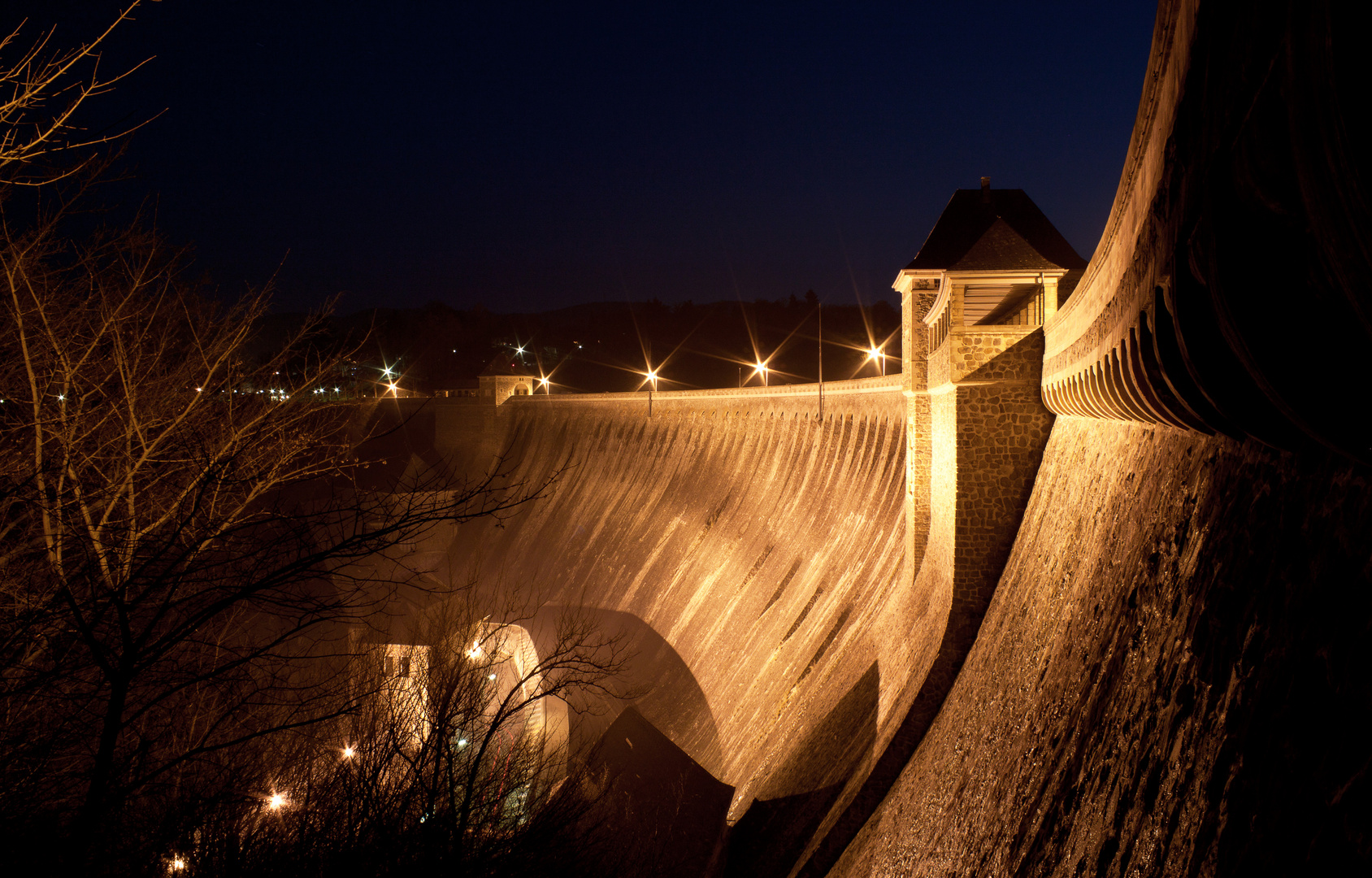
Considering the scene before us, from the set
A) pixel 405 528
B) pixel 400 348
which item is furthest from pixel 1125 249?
pixel 400 348

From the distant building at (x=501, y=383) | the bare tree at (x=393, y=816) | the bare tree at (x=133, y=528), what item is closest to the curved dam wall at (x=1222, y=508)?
the bare tree at (x=133, y=528)

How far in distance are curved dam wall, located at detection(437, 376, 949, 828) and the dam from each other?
0.49ft

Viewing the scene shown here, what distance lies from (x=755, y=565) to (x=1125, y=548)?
54.8 feet

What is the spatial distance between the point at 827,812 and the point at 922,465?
5.81m

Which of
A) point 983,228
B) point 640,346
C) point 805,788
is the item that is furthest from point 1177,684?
point 640,346

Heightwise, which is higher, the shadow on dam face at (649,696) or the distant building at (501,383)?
the distant building at (501,383)

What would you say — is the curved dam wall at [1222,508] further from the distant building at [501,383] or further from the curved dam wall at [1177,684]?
the distant building at [501,383]

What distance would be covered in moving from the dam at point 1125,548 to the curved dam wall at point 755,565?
0.15 metres

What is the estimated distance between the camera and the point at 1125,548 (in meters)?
5.86

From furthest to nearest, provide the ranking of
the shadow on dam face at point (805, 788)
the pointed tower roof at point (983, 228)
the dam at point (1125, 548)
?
Answer: the pointed tower roof at point (983, 228) < the shadow on dam face at point (805, 788) < the dam at point (1125, 548)

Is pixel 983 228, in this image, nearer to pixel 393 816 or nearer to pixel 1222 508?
pixel 1222 508

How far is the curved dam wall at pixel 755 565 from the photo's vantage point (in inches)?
508

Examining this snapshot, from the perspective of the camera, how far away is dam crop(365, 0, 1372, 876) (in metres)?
2.93

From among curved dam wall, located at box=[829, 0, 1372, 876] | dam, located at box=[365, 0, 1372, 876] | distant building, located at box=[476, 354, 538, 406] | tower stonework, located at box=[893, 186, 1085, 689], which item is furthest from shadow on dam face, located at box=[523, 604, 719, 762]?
distant building, located at box=[476, 354, 538, 406]
